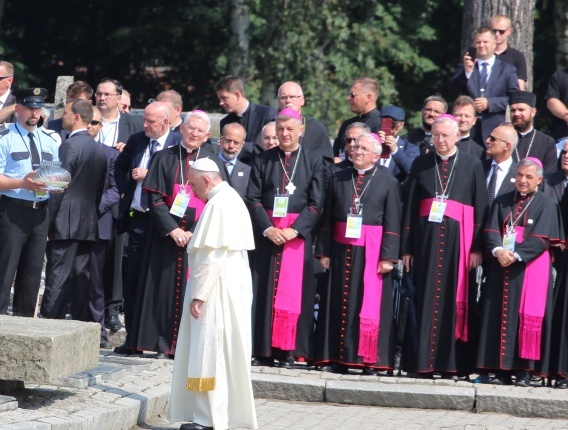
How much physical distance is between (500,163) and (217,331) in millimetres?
3926

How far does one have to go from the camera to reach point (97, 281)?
1248 centimetres

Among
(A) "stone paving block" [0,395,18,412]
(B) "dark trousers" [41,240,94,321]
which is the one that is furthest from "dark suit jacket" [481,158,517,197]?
(A) "stone paving block" [0,395,18,412]

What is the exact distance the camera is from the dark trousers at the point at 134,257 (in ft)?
39.2

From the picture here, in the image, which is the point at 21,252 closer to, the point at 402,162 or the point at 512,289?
the point at 402,162

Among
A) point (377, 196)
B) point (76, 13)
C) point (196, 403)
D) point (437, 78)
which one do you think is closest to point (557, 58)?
point (437, 78)

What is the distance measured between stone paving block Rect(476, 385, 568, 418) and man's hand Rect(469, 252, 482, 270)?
1292 millimetres

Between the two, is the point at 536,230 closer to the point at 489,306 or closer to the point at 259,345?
the point at 489,306

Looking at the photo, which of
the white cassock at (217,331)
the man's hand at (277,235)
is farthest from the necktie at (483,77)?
the white cassock at (217,331)

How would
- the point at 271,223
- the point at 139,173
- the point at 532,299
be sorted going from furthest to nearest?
the point at 139,173 < the point at 271,223 < the point at 532,299

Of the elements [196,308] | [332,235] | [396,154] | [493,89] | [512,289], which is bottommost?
[196,308]

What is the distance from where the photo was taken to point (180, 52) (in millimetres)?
25609

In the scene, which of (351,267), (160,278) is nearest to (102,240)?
(160,278)

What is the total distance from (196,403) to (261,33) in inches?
579

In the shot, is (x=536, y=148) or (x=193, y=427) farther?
(x=536, y=148)
